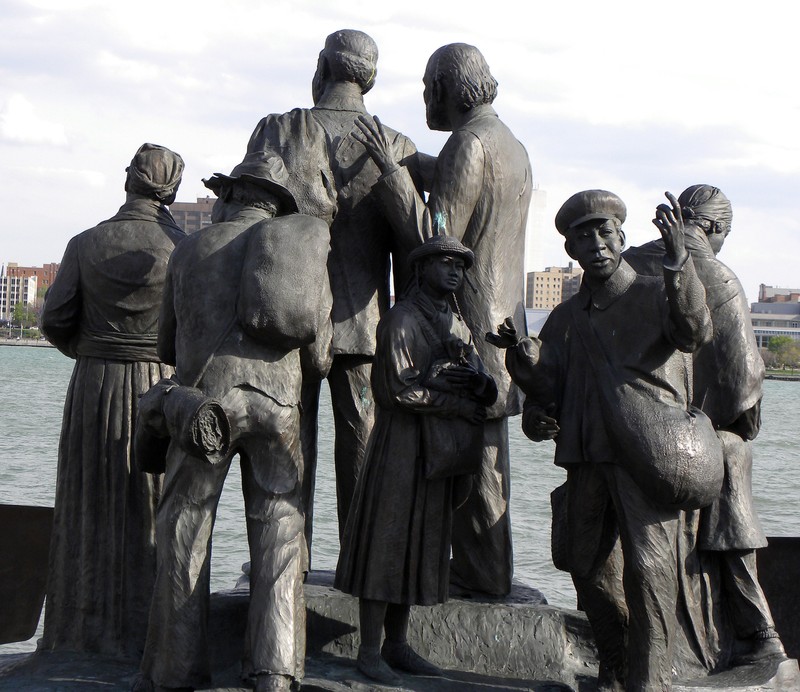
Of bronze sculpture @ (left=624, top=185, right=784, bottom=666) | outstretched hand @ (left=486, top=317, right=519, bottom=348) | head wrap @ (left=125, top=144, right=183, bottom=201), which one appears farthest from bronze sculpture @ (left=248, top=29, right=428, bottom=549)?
bronze sculpture @ (left=624, top=185, right=784, bottom=666)

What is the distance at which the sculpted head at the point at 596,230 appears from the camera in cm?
593

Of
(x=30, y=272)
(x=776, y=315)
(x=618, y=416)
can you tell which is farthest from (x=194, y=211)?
(x=30, y=272)

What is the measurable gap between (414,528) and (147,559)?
1622 millimetres

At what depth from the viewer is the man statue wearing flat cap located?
5.73 meters

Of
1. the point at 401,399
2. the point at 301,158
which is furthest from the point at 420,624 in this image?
the point at 301,158

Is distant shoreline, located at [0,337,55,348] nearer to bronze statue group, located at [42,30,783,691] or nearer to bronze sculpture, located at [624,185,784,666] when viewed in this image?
bronze statue group, located at [42,30,783,691]

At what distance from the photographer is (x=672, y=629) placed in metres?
5.81

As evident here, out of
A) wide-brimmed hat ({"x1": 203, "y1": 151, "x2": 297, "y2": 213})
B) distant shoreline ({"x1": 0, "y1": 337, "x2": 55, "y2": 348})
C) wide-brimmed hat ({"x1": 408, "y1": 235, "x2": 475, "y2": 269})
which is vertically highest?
distant shoreline ({"x1": 0, "y1": 337, "x2": 55, "y2": 348})

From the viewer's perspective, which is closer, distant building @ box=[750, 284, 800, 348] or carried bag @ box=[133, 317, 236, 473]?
carried bag @ box=[133, 317, 236, 473]

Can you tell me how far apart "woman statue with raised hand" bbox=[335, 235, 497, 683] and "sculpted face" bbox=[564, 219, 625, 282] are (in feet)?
1.68

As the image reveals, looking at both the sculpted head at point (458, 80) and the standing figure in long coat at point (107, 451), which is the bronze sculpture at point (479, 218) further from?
the standing figure in long coat at point (107, 451)

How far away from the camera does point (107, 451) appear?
6.92 m

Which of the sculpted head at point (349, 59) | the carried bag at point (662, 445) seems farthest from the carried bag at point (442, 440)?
the sculpted head at point (349, 59)

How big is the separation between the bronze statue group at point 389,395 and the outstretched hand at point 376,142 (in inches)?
0.5
